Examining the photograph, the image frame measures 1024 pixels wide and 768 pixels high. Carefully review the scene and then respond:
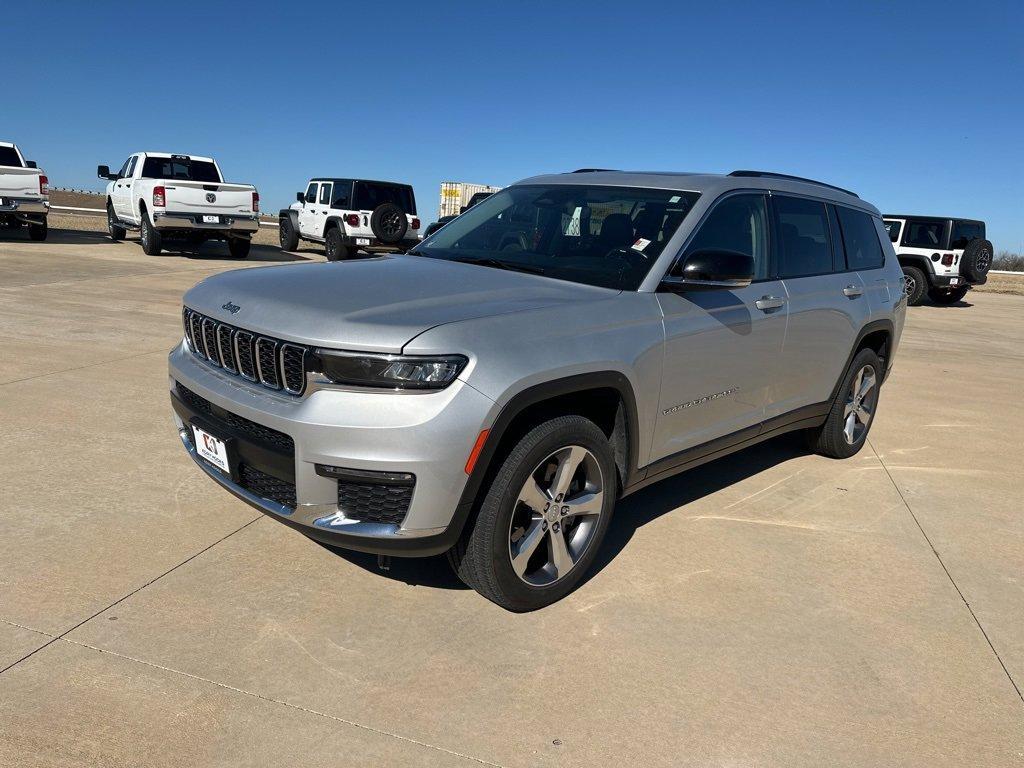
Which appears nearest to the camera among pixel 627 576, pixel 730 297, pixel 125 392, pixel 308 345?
pixel 308 345

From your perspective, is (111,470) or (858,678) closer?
(858,678)

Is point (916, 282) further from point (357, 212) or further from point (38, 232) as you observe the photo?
point (38, 232)

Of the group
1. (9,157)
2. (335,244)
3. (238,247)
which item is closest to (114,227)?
(9,157)

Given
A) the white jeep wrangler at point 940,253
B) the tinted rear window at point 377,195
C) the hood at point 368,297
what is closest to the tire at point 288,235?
the tinted rear window at point 377,195

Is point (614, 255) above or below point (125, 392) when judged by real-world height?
above

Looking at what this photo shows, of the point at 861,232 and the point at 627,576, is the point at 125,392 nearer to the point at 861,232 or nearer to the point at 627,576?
the point at 627,576

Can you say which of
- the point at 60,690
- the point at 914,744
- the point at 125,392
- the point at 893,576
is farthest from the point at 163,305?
the point at 914,744

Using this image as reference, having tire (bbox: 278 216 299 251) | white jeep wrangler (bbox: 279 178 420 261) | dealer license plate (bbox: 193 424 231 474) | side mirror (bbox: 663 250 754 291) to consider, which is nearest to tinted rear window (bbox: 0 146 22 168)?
tire (bbox: 278 216 299 251)

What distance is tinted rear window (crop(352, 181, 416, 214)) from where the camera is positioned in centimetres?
1753

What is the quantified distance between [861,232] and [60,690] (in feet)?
16.6

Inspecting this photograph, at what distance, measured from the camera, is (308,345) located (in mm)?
2744

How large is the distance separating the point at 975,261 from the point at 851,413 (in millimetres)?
13532

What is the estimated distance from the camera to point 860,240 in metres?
5.30

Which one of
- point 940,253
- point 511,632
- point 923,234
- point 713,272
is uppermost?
point 923,234
